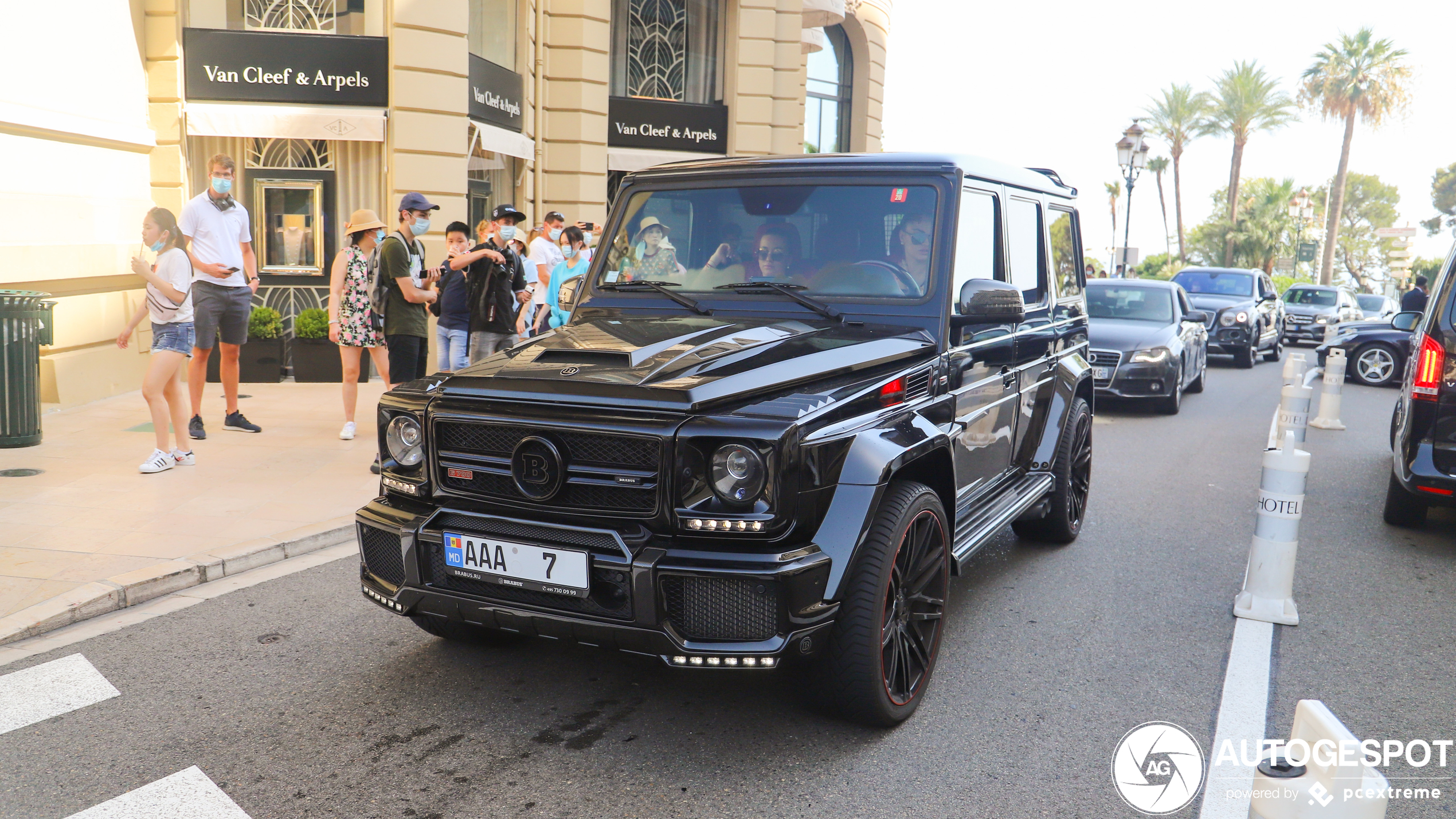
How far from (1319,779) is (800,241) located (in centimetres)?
289

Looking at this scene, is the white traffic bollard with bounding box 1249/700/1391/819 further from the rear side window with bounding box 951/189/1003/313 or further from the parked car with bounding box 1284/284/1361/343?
the parked car with bounding box 1284/284/1361/343

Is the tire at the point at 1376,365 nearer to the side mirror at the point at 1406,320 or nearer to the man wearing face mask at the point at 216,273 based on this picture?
the side mirror at the point at 1406,320

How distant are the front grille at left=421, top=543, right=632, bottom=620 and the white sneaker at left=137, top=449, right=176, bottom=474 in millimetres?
4876

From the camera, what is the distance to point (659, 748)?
3.48m

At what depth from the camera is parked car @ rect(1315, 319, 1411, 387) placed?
1675 centimetres

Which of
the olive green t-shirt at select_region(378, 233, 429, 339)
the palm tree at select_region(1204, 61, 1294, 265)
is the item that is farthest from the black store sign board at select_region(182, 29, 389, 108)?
the palm tree at select_region(1204, 61, 1294, 265)

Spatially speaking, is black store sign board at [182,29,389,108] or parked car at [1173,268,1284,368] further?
parked car at [1173,268,1284,368]

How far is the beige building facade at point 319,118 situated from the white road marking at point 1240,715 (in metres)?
9.63

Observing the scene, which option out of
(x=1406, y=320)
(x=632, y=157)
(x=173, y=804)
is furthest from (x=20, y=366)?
(x=632, y=157)

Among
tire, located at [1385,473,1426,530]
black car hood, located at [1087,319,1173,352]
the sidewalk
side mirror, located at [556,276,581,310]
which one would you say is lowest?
the sidewalk

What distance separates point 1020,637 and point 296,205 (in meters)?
11.3

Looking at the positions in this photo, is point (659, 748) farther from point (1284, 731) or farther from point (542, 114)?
point (542, 114)

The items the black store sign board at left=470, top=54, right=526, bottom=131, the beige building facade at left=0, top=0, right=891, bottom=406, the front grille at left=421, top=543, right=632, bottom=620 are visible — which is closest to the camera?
the front grille at left=421, top=543, right=632, bottom=620

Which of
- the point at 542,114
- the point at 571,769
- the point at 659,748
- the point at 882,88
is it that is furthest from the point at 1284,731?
the point at 882,88
